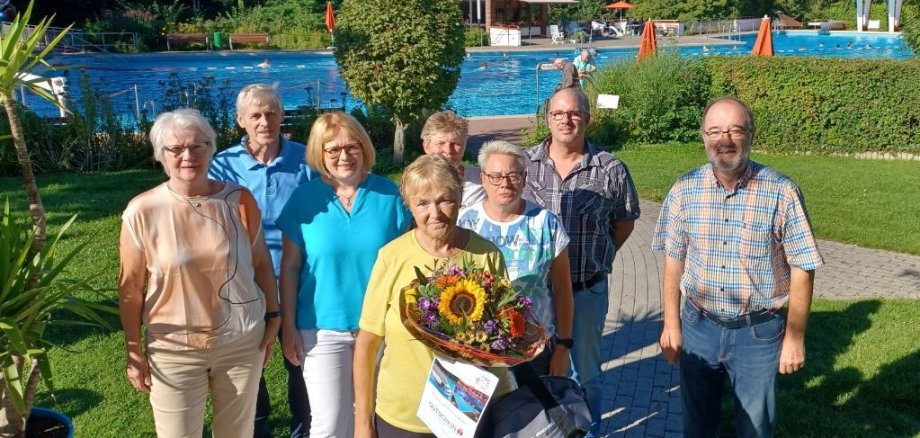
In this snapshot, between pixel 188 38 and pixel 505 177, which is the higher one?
pixel 188 38

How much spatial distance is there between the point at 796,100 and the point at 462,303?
12.5 meters

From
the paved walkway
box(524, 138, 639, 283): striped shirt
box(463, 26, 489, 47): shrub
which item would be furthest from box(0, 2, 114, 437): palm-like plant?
box(463, 26, 489, 47): shrub

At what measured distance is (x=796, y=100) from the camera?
513 inches

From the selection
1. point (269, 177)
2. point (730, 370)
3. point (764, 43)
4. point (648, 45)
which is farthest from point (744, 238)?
point (764, 43)

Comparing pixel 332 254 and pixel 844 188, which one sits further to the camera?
pixel 844 188

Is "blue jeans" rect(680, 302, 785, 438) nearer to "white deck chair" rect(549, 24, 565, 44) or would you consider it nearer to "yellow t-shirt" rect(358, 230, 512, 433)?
"yellow t-shirt" rect(358, 230, 512, 433)

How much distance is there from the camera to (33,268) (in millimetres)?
3018

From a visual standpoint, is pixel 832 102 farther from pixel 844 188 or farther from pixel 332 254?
pixel 332 254

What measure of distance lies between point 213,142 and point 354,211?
A: 634mm

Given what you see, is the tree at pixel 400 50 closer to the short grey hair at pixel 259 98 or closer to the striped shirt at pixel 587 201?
the short grey hair at pixel 259 98

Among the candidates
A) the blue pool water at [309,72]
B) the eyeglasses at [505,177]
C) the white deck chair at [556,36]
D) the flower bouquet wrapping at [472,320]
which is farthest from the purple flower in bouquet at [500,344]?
the white deck chair at [556,36]

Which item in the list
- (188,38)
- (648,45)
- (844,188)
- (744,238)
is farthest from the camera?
(188,38)

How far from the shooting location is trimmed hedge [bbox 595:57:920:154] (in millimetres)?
12430

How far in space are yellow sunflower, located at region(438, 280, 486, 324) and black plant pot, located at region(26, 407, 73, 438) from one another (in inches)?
79.7
